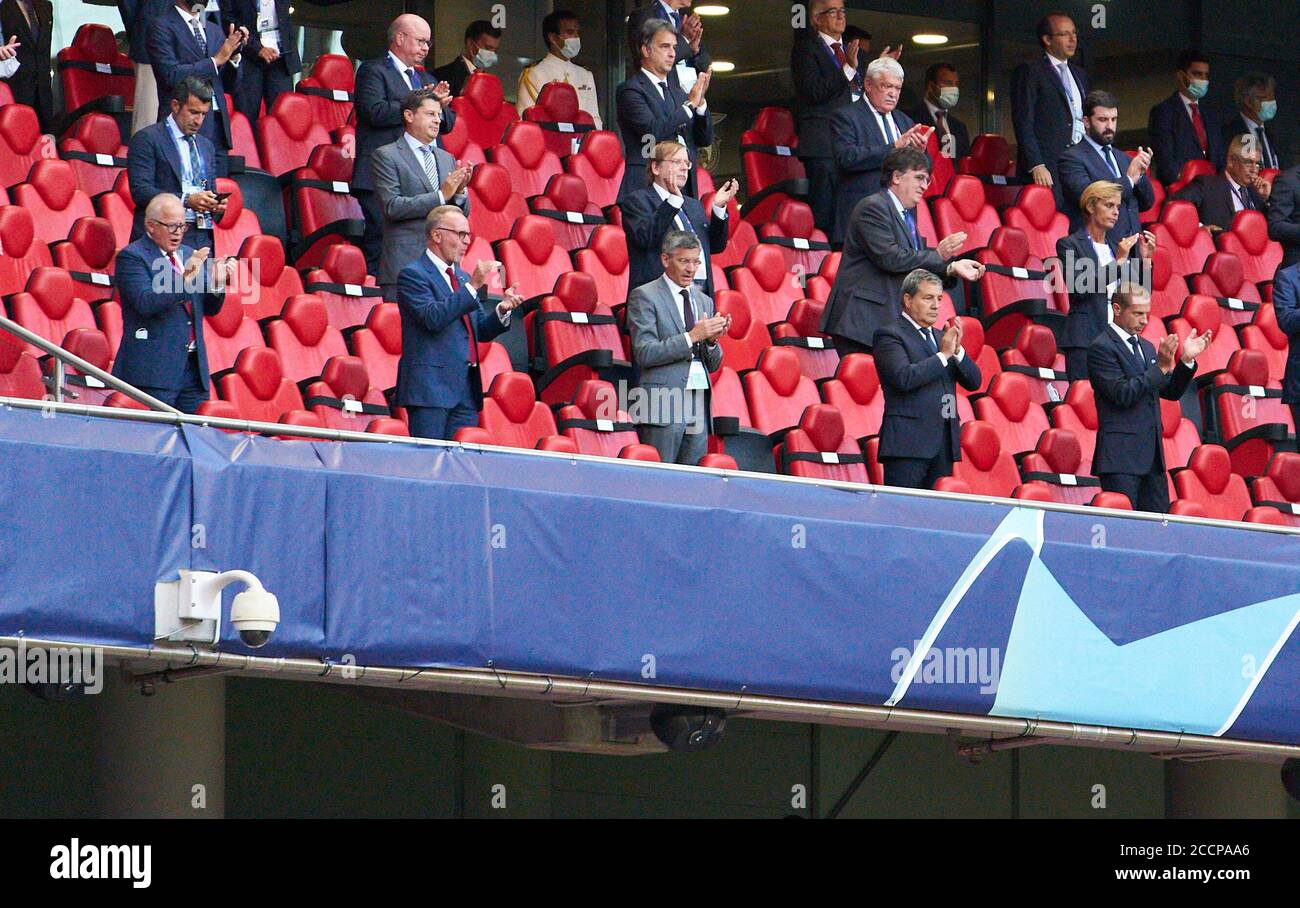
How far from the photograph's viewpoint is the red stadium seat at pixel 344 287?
941 centimetres

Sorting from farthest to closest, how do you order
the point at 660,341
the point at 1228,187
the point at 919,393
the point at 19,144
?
1. the point at 1228,187
2. the point at 19,144
3. the point at 919,393
4. the point at 660,341

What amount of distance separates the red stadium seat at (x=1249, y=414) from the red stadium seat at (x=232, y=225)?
14.1 ft

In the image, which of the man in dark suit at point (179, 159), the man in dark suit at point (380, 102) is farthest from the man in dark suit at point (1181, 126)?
the man in dark suit at point (179, 159)

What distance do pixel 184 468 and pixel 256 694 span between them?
2792mm

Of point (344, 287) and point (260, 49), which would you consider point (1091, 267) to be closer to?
point (344, 287)

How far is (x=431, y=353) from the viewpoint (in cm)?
811

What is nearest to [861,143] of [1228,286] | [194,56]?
[1228,286]

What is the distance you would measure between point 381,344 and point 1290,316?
3.82 metres

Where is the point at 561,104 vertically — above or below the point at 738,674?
above

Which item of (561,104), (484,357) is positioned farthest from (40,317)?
(561,104)

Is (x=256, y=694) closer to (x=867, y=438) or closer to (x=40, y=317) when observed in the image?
(x=40, y=317)

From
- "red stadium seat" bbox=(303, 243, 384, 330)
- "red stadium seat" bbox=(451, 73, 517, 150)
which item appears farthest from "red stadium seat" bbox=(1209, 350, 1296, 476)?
"red stadium seat" bbox=(303, 243, 384, 330)

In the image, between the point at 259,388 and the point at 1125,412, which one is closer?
the point at 259,388
